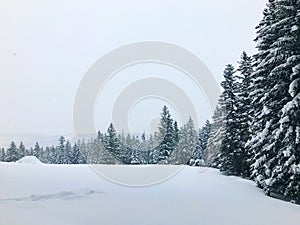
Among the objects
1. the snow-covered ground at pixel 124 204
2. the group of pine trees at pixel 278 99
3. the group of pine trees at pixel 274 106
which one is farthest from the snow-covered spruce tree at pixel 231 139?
the snow-covered ground at pixel 124 204

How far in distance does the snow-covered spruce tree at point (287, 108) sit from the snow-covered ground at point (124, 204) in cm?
102

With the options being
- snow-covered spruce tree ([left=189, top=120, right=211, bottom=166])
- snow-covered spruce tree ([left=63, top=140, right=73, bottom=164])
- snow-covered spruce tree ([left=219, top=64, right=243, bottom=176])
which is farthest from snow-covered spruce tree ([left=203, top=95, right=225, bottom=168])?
snow-covered spruce tree ([left=63, top=140, right=73, bottom=164])

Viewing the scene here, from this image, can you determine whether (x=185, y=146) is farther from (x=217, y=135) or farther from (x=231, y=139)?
(x=231, y=139)

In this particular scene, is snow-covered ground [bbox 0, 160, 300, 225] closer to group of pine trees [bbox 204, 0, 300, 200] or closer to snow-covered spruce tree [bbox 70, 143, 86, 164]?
group of pine trees [bbox 204, 0, 300, 200]

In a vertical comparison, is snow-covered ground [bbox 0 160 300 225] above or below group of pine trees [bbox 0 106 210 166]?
below

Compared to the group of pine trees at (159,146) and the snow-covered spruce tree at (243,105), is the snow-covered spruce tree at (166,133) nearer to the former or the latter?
the group of pine trees at (159,146)

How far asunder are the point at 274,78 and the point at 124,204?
7.92 meters

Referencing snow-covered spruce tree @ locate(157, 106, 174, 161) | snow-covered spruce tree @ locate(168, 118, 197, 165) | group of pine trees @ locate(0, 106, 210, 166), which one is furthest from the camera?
snow-covered spruce tree @ locate(168, 118, 197, 165)

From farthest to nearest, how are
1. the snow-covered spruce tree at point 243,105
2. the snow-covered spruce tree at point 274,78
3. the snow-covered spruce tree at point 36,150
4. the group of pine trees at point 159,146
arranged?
the snow-covered spruce tree at point 36,150 < the group of pine trees at point 159,146 < the snow-covered spruce tree at point 243,105 < the snow-covered spruce tree at point 274,78

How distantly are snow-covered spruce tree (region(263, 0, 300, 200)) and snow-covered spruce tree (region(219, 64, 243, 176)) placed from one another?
9.61 meters

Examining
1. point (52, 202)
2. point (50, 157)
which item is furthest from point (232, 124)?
point (50, 157)

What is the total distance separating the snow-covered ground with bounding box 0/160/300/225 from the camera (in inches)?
329

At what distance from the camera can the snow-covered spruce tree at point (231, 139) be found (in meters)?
24.0

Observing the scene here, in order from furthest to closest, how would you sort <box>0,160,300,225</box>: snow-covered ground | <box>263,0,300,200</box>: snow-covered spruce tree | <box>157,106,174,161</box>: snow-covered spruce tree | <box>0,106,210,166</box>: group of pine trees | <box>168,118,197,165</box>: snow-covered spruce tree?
1. <box>168,118,197,165</box>: snow-covered spruce tree
2. <box>157,106,174,161</box>: snow-covered spruce tree
3. <box>0,106,210,166</box>: group of pine trees
4. <box>263,0,300,200</box>: snow-covered spruce tree
5. <box>0,160,300,225</box>: snow-covered ground
